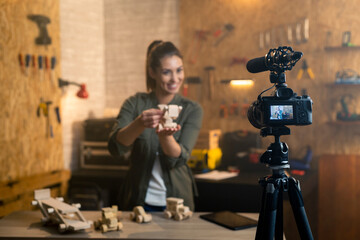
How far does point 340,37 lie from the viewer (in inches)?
136

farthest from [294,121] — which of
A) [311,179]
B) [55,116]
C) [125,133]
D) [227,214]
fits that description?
[55,116]

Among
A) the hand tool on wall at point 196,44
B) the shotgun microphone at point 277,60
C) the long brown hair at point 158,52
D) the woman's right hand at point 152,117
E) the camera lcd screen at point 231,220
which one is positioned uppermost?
the hand tool on wall at point 196,44

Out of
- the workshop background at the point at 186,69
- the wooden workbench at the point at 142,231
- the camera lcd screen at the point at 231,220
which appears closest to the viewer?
the wooden workbench at the point at 142,231

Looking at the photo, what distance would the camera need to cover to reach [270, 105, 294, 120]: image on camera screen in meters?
1.15

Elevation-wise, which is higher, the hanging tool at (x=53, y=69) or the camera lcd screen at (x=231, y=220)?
the hanging tool at (x=53, y=69)

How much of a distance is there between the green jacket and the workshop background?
916 millimetres

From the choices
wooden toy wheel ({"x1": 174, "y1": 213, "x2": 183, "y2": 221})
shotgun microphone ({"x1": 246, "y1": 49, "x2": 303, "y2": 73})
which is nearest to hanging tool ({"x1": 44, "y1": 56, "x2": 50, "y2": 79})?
wooden toy wheel ({"x1": 174, "y1": 213, "x2": 183, "y2": 221})

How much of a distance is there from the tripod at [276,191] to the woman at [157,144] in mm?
743

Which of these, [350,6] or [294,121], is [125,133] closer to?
[294,121]

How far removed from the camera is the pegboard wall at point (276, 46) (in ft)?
11.3

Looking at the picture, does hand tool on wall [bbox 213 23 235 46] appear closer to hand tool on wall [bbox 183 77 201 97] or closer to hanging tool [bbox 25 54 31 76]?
hand tool on wall [bbox 183 77 201 97]

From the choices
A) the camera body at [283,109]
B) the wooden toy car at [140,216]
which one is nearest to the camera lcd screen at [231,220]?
the wooden toy car at [140,216]

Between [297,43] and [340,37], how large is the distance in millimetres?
366

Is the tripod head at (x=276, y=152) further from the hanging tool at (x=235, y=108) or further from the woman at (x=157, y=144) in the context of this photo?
the hanging tool at (x=235, y=108)
